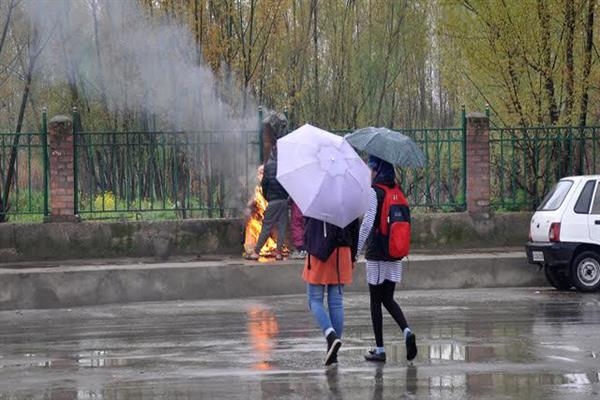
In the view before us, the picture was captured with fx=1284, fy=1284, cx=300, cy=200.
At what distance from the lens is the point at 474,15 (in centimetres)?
2322

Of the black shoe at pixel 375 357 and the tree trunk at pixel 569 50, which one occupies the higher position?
the tree trunk at pixel 569 50

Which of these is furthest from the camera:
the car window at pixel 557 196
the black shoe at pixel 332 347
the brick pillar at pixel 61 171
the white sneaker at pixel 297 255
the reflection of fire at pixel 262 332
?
the brick pillar at pixel 61 171

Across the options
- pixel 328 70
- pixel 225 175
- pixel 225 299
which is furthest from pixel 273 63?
pixel 225 299

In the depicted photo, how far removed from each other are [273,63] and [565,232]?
46.2 feet

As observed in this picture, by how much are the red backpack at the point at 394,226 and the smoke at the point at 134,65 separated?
445 inches

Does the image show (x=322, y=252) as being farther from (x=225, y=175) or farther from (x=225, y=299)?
(x=225, y=175)

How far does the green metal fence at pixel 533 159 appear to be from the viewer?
67.5ft

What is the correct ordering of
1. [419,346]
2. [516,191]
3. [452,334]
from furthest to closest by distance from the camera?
[516,191]
[452,334]
[419,346]

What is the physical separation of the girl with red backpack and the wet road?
0.36 meters

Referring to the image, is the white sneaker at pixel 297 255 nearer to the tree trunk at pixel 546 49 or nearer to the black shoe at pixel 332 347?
the tree trunk at pixel 546 49

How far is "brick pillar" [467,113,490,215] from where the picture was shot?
2022cm

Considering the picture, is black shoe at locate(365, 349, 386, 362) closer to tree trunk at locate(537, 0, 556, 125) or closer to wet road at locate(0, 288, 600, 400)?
wet road at locate(0, 288, 600, 400)

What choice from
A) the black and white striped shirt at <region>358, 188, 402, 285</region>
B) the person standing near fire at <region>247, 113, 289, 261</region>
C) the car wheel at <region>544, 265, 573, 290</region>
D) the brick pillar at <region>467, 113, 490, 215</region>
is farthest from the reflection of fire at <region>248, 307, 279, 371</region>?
the brick pillar at <region>467, 113, 490, 215</region>

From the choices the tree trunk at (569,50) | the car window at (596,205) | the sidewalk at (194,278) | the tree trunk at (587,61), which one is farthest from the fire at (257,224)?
the tree trunk at (587,61)
